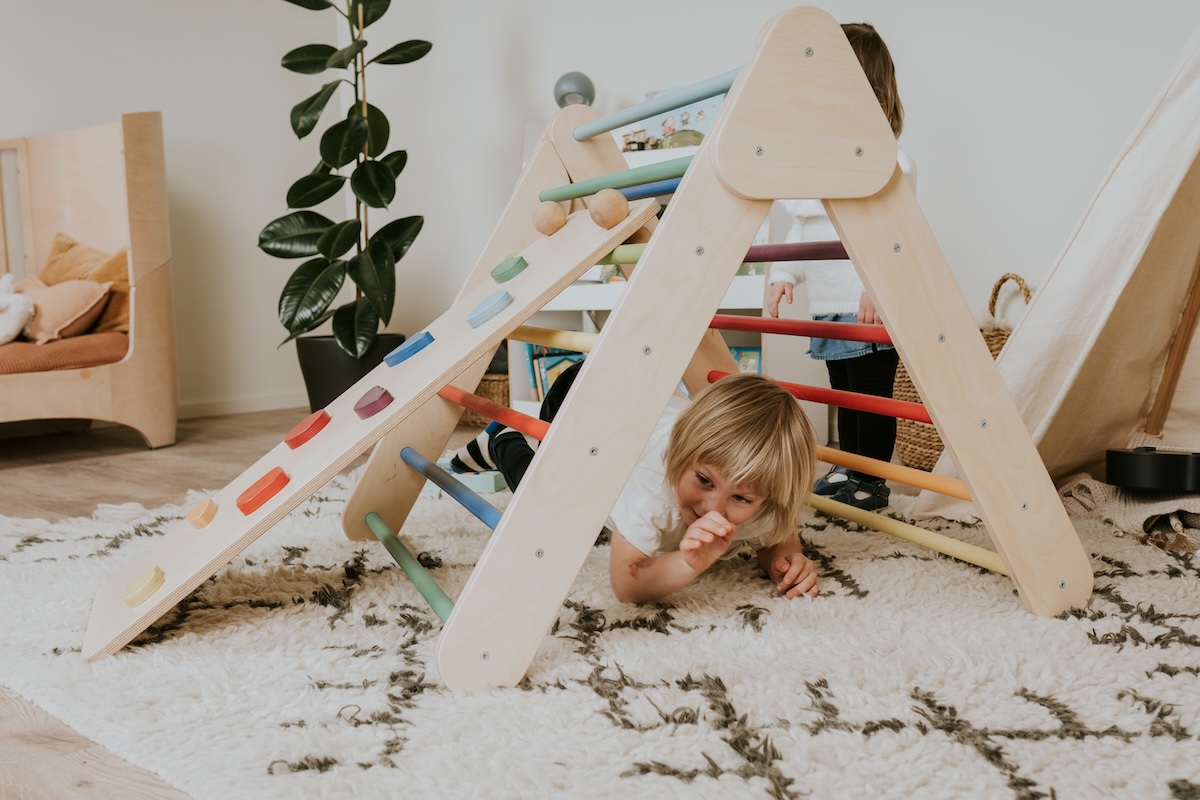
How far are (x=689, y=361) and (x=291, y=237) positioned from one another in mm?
1974

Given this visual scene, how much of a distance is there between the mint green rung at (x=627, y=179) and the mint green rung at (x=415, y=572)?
51cm

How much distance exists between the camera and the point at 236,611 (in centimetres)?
113

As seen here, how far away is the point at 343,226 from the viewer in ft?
8.52

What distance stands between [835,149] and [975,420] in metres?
0.34

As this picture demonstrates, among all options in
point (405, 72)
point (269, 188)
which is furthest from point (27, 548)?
point (405, 72)

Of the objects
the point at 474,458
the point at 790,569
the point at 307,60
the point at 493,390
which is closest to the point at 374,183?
the point at 307,60

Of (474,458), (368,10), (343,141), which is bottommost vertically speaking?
(474,458)

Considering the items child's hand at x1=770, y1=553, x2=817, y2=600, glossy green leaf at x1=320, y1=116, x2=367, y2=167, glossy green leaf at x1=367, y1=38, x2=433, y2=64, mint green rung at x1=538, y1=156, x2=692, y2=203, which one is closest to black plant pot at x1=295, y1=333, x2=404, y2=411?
glossy green leaf at x1=320, y1=116, x2=367, y2=167

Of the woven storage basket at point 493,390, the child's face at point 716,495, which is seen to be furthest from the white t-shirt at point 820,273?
the woven storage basket at point 493,390

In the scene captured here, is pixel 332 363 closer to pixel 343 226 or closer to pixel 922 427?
pixel 343 226

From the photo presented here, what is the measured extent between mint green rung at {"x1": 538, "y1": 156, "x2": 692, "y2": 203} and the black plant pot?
1537 mm

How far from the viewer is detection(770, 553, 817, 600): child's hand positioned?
1160mm

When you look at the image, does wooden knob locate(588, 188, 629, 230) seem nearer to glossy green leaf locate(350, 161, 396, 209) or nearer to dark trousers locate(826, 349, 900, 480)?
dark trousers locate(826, 349, 900, 480)

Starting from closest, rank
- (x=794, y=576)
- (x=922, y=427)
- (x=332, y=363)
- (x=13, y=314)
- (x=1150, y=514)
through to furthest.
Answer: (x=794, y=576)
(x=1150, y=514)
(x=922, y=427)
(x=13, y=314)
(x=332, y=363)
